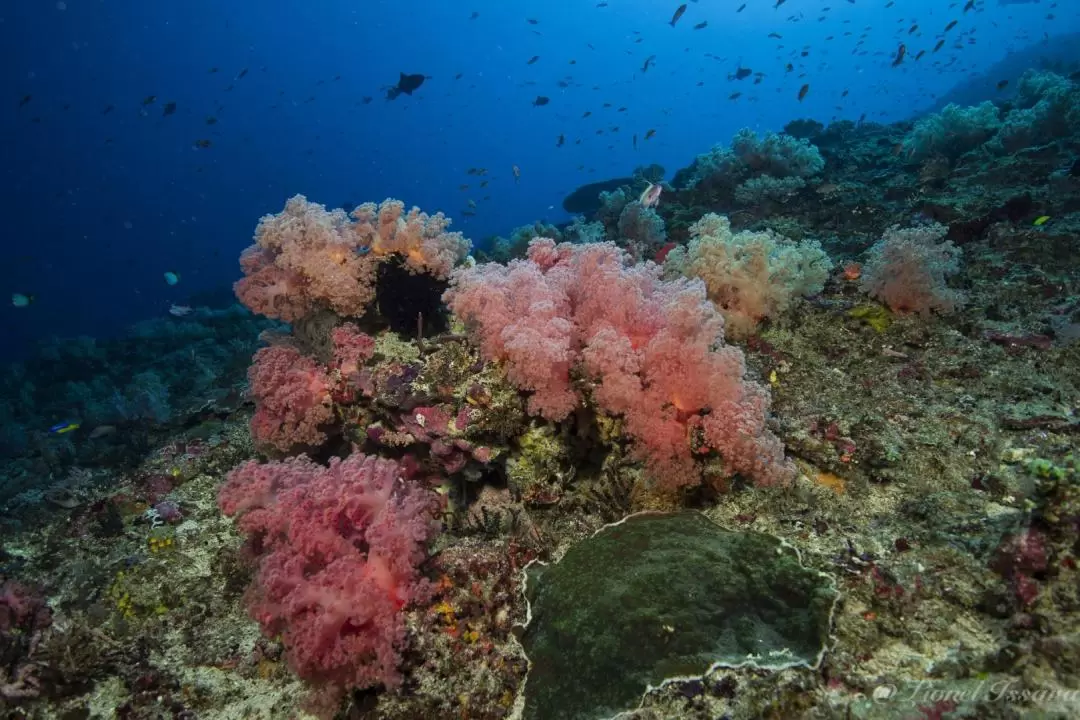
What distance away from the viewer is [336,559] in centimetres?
287

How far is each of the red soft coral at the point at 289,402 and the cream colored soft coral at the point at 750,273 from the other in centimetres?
371

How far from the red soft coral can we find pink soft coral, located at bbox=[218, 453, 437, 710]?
85 cm

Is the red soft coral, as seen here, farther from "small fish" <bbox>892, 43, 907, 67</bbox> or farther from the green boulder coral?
"small fish" <bbox>892, 43, 907, 67</bbox>

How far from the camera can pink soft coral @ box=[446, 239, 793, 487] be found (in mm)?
3346

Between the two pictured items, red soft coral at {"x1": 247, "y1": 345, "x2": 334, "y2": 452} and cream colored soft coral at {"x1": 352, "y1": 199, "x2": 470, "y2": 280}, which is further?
cream colored soft coral at {"x1": 352, "y1": 199, "x2": 470, "y2": 280}

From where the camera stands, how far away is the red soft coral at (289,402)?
423 cm

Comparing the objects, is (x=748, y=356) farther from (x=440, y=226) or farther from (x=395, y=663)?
(x=395, y=663)

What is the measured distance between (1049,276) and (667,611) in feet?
19.1

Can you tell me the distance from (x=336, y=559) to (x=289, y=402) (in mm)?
1764

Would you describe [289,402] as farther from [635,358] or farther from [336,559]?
[635,358]

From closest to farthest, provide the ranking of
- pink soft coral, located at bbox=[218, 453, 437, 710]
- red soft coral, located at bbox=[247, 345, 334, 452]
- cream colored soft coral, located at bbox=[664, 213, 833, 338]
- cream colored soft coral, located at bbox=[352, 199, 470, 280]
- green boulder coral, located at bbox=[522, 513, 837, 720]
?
Result: green boulder coral, located at bbox=[522, 513, 837, 720] → pink soft coral, located at bbox=[218, 453, 437, 710] → red soft coral, located at bbox=[247, 345, 334, 452] → cream colored soft coral, located at bbox=[352, 199, 470, 280] → cream colored soft coral, located at bbox=[664, 213, 833, 338]

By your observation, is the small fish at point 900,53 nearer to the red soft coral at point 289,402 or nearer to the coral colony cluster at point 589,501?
the coral colony cluster at point 589,501

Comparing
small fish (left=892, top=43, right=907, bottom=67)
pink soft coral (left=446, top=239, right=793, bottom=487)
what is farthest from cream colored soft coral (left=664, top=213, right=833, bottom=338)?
small fish (left=892, top=43, right=907, bottom=67)

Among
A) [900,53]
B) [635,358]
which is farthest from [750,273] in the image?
[900,53]
